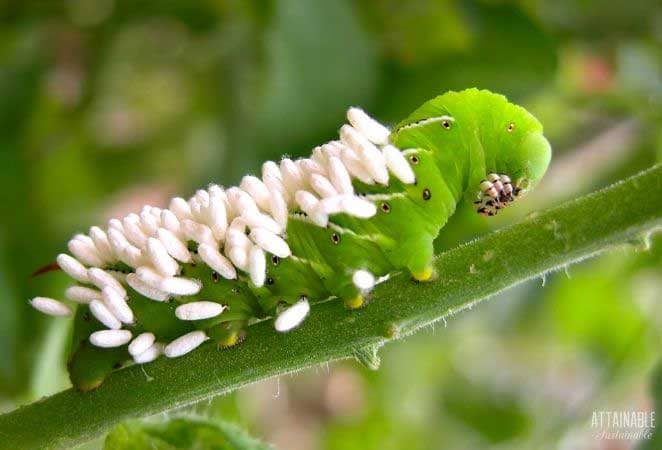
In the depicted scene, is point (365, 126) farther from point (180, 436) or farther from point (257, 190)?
point (180, 436)

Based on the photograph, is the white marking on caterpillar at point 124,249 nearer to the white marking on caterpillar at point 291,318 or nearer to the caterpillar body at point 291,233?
the caterpillar body at point 291,233

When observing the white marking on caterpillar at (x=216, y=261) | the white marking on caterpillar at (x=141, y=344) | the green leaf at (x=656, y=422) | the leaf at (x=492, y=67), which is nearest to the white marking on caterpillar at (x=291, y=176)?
the white marking on caterpillar at (x=216, y=261)

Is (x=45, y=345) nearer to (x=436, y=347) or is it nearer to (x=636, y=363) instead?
(x=636, y=363)

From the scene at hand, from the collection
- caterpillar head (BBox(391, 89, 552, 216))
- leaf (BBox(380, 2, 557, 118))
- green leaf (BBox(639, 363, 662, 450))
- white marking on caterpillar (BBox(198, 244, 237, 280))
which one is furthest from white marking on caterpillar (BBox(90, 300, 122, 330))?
leaf (BBox(380, 2, 557, 118))

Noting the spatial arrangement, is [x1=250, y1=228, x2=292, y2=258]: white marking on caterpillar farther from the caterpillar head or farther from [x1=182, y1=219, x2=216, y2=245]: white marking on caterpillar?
the caterpillar head

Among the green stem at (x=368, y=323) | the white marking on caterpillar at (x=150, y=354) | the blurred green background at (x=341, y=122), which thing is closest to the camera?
the green stem at (x=368, y=323)

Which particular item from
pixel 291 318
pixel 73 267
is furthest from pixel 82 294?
pixel 291 318

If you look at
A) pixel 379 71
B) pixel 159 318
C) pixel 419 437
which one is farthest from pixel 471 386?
pixel 159 318
